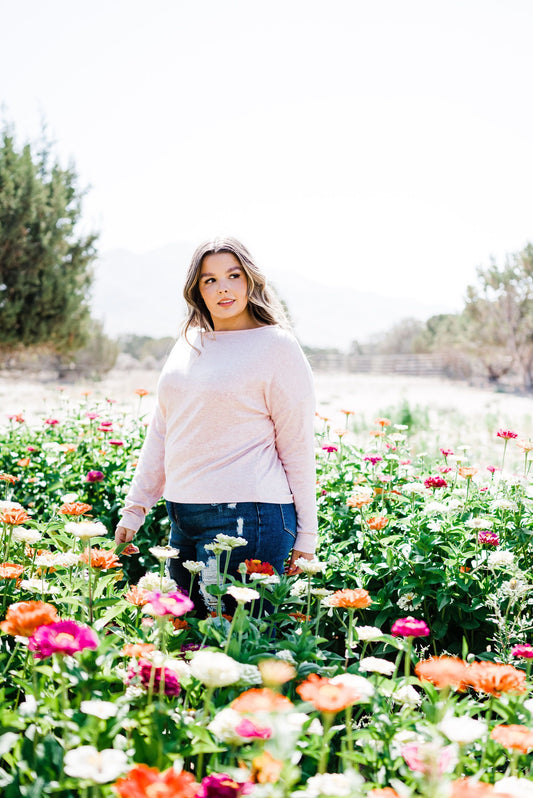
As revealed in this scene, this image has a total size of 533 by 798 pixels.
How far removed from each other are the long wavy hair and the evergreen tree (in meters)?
13.3

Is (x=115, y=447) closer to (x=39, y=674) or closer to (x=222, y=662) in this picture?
(x=39, y=674)

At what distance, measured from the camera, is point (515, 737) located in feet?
3.41

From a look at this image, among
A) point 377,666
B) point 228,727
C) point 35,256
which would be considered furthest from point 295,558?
point 35,256

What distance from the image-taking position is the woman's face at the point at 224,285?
2.20 m

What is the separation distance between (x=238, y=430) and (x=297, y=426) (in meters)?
0.20

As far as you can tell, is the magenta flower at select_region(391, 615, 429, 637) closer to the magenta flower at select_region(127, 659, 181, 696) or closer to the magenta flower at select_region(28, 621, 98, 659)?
the magenta flower at select_region(127, 659, 181, 696)

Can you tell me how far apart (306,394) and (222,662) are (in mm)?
1185

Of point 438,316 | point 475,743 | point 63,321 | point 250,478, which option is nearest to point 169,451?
point 250,478

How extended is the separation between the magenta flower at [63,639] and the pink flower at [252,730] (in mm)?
304

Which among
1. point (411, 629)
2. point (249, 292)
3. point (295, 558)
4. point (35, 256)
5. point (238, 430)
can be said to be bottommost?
point (295, 558)

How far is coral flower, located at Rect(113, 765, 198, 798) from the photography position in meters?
0.82

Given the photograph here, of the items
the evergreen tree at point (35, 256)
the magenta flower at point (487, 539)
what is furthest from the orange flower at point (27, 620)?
the evergreen tree at point (35, 256)

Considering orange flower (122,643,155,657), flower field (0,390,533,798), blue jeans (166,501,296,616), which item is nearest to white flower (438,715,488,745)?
flower field (0,390,533,798)

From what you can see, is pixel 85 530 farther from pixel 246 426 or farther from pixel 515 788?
pixel 515 788
